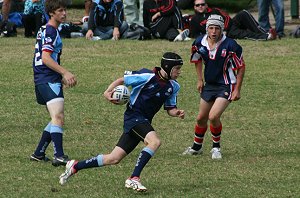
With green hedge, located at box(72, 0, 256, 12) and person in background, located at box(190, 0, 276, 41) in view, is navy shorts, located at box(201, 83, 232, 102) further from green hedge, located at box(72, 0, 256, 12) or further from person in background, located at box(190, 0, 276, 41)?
green hedge, located at box(72, 0, 256, 12)

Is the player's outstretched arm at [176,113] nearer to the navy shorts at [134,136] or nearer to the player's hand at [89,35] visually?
the navy shorts at [134,136]

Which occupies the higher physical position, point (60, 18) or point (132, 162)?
point (60, 18)

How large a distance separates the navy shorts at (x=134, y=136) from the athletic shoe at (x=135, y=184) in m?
0.34

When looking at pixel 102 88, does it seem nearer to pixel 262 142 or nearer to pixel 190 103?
pixel 190 103

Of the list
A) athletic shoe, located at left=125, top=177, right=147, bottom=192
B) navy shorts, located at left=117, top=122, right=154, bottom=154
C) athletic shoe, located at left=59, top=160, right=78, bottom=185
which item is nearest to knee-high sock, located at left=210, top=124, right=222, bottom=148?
navy shorts, located at left=117, top=122, right=154, bottom=154

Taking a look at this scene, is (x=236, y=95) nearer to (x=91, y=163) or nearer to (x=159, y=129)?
(x=159, y=129)

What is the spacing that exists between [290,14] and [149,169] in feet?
49.8

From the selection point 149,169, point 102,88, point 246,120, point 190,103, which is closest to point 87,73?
point 102,88

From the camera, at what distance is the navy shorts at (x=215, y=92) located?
39.4ft

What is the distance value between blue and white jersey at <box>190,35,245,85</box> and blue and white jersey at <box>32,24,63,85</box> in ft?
5.78

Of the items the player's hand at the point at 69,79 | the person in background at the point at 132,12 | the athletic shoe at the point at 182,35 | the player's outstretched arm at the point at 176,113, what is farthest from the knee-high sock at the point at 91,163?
the person in background at the point at 132,12

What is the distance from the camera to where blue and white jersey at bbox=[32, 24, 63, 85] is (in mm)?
11289

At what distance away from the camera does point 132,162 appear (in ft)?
38.5

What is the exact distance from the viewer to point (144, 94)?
1049 cm
